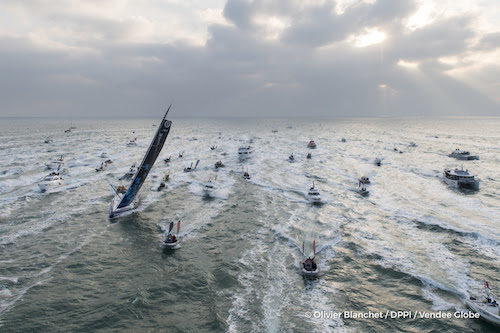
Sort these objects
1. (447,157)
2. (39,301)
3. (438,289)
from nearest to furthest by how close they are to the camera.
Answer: (39,301) → (438,289) → (447,157)

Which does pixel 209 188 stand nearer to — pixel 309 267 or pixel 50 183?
pixel 309 267

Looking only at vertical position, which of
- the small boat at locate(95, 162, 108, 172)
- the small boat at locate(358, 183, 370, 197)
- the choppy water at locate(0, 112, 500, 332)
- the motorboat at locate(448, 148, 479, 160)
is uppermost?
the motorboat at locate(448, 148, 479, 160)

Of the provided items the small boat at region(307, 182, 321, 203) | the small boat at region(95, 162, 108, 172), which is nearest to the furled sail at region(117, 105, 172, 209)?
the small boat at region(307, 182, 321, 203)

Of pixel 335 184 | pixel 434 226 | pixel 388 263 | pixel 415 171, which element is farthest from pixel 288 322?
pixel 415 171

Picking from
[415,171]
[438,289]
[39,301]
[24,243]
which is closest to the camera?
[39,301]

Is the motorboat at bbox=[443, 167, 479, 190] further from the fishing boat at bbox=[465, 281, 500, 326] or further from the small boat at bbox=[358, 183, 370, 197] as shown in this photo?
the fishing boat at bbox=[465, 281, 500, 326]

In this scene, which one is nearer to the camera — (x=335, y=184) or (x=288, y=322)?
(x=288, y=322)

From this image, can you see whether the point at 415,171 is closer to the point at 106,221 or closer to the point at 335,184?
the point at 335,184

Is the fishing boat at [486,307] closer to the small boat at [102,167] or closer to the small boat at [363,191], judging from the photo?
the small boat at [363,191]
